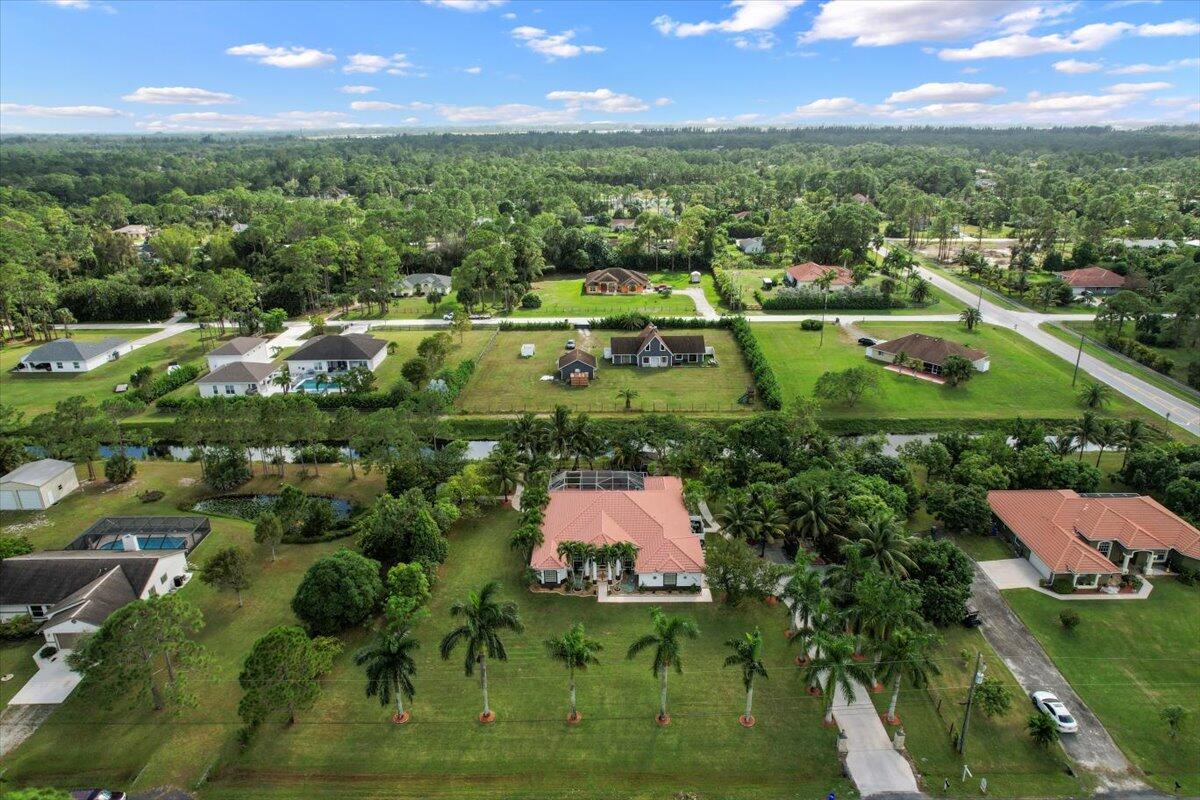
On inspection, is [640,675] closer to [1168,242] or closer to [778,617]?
[778,617]

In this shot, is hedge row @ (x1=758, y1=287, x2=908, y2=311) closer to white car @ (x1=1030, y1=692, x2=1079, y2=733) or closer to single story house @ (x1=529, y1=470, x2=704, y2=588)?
single story house @ (x1=529, y1=470, x2=704, y2=588)

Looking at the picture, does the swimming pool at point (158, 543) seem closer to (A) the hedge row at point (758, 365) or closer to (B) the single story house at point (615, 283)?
(A) the hedge row at point (758, 365)

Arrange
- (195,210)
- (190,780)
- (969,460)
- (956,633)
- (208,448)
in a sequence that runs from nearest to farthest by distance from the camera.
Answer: (190,780) → (956,633) → (969,460) → (208,448) → (195,210)

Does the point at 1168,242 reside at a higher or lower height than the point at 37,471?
higher

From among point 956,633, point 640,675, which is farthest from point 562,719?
point 956,633

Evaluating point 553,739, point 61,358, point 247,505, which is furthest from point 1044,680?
point 61,358

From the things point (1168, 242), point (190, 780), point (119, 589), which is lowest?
→ point (190, 780)

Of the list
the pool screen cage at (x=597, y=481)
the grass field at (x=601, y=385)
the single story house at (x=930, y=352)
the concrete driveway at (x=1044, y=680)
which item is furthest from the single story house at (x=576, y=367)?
the concrete driveway at (x=1044, y=680)
